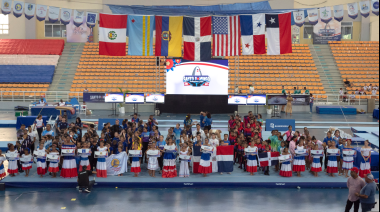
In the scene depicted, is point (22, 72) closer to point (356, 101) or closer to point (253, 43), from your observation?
point (253, 43)

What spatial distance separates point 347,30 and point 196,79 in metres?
22.9

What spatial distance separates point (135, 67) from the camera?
34531mm

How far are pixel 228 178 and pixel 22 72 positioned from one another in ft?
92.1

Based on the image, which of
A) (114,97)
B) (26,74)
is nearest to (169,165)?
(114,97)

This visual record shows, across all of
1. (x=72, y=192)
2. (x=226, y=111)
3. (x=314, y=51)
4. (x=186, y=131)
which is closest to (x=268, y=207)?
(x=186, y=131)

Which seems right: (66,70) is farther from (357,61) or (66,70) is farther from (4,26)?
(357,61)

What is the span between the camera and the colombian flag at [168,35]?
18781mm

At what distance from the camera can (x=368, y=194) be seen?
8484mm

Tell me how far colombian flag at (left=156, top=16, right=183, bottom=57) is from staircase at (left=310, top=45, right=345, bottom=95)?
1832 cm

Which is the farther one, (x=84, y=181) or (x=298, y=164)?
(x=298, y=164)

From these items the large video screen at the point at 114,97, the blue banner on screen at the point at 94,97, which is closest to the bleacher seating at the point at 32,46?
the blue banner on screen at the point at 94,97

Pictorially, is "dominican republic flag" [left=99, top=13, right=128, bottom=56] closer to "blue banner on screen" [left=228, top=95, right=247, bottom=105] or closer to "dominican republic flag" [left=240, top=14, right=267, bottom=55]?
"dominican republic flag" [left=240, top=14, right=267, bottom=55]

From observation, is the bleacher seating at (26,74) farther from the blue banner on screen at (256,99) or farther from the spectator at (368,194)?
the spectator at (368,194)

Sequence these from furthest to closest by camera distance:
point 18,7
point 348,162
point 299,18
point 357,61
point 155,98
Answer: point 357,61, point 155,98, point 299,18, point 18,7, point 348,162
